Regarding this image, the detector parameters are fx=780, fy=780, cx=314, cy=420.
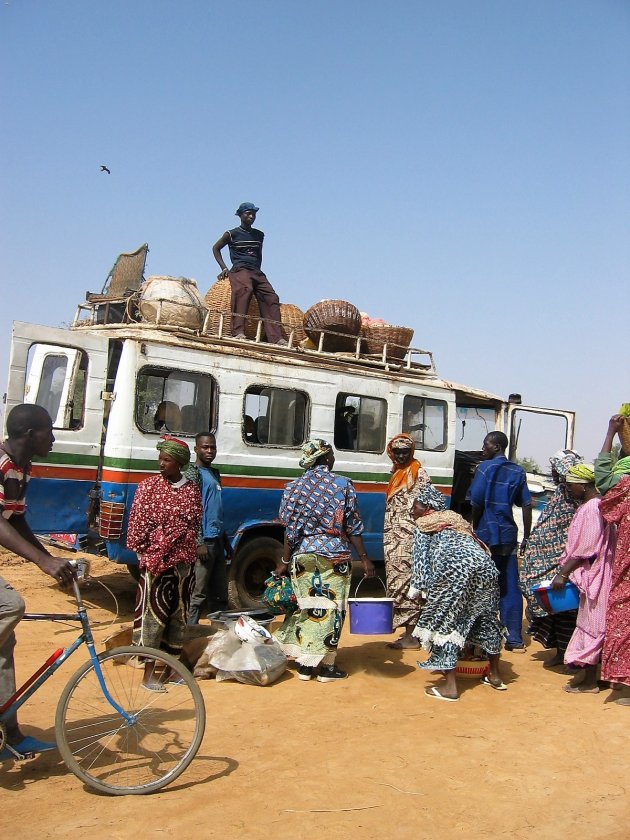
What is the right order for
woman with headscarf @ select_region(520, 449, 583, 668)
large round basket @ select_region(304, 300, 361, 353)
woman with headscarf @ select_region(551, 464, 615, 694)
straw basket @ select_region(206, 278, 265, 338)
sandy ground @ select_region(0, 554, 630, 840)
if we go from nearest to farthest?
sandy ground @ select_region(0, 554, 630, 840) → woman with headscarf @ select_region(551, 464, 615, 694) → woman with headscarf @ select_region(520, 449, 583, 668) → straw basket @ select_region(206, 278, 265, 338) → large round basket @ select_region(304, 300, 361, 353)

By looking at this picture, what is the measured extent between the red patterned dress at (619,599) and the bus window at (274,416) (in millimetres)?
3654

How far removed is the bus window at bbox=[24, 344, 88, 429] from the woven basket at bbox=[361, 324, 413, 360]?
3.57m

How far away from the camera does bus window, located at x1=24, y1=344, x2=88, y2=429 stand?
7316 mm

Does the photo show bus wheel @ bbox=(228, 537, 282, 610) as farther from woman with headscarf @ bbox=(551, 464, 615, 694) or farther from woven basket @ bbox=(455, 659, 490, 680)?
woman with headscarf @ bbox=(551, 464, 615, 694)

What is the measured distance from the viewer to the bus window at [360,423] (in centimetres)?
887

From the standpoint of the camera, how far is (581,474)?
20.5ft

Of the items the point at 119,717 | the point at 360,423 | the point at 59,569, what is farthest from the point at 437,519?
the point at 360,423

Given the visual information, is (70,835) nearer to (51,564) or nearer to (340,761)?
(51,564)

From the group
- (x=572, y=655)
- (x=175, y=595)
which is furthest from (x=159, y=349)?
(x=572, y=655)

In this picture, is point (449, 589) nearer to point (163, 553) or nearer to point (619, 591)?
point (619, 591)

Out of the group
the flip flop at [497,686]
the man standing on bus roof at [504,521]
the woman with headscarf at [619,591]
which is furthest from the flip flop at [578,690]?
the man standing on bus roof at [504,521]

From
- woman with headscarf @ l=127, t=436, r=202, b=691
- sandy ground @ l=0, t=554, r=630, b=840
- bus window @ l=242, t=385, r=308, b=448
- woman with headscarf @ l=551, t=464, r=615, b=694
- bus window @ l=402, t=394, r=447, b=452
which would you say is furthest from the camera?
bus window @ l=402, t=394, r=447, b=452

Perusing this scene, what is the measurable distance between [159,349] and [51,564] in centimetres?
388

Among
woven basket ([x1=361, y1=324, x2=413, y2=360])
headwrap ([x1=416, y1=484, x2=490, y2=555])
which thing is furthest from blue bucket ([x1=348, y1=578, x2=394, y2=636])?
woven basket ([x1=361, y1=324, x2=413, y2=360])
